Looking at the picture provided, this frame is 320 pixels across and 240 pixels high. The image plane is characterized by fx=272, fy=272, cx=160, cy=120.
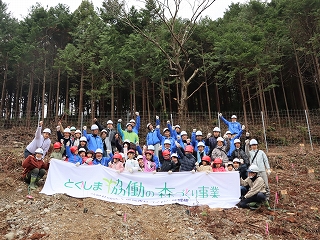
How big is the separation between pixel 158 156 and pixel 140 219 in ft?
10.2

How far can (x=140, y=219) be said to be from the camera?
20.3ft

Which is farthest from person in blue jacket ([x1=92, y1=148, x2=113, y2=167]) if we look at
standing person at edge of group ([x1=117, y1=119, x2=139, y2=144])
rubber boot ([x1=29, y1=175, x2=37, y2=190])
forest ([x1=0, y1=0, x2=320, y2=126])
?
forest ([x1=0, y1=0, x2=320, y2=126])

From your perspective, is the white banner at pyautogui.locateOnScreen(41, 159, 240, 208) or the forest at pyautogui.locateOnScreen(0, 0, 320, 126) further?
the forest at pyautogui.locateOnScreen(0, 0, 320, 126)

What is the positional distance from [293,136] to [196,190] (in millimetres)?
10231

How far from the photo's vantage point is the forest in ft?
62.0

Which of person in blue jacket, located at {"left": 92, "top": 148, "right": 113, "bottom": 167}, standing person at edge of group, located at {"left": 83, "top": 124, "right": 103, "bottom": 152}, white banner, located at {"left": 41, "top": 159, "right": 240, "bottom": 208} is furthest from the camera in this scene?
standing person at edge of group, located at {"left": 83, "top": 124, "right": 103, "bottom": 152}

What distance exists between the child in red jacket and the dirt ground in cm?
25

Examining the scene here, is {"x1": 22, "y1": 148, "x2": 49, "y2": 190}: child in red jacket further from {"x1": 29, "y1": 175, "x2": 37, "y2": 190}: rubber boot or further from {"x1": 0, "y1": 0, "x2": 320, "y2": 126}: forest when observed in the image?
{"x1": 0, "y1": 0, "x2": 320, "y2": 126}: forest

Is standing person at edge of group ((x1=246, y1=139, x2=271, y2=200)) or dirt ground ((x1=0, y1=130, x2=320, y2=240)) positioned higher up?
standing person at edge of group ((x1=246, y1=139, x2=271, y2=200))

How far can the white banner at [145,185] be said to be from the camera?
711cm

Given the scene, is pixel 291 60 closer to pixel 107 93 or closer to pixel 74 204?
pixel 107 93

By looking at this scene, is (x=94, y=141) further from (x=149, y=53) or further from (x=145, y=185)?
(x=149, y=53)

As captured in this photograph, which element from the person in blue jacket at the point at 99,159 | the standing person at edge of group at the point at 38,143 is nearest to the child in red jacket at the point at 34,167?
the standing person at edge of group at the point at 38,143

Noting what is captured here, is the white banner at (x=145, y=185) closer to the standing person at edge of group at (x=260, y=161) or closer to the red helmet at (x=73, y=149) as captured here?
the red helmet at (x=73, y=149)
